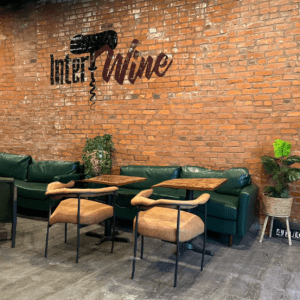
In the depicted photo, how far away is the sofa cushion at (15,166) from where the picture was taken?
207 inches

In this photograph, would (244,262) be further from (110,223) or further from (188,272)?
(110,223)

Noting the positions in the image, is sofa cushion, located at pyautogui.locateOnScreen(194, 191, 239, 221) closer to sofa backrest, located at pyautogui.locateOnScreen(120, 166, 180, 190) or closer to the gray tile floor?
the gray tile floor

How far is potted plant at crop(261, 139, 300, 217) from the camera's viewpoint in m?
3.54

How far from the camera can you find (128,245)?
11.3ft

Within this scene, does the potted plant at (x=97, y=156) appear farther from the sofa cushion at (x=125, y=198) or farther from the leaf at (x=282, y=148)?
the leaf at (x=282, y=148)

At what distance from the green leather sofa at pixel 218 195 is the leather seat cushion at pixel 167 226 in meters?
0.83

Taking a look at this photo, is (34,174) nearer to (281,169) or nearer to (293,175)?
(281,169)

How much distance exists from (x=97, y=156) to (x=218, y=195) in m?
1.97

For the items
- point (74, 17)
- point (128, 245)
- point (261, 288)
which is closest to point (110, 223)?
point (128, 245)

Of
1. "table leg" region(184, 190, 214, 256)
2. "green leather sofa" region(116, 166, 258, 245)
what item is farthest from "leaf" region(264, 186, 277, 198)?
"table leg" region(184, 190, 214, 256)

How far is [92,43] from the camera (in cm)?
525

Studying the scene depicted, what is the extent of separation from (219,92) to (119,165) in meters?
2.03

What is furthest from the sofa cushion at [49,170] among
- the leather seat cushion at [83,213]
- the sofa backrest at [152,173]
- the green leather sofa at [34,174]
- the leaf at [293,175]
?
the leaf at [293,175]

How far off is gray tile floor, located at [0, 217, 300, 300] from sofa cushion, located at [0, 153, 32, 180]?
1.72 metres
